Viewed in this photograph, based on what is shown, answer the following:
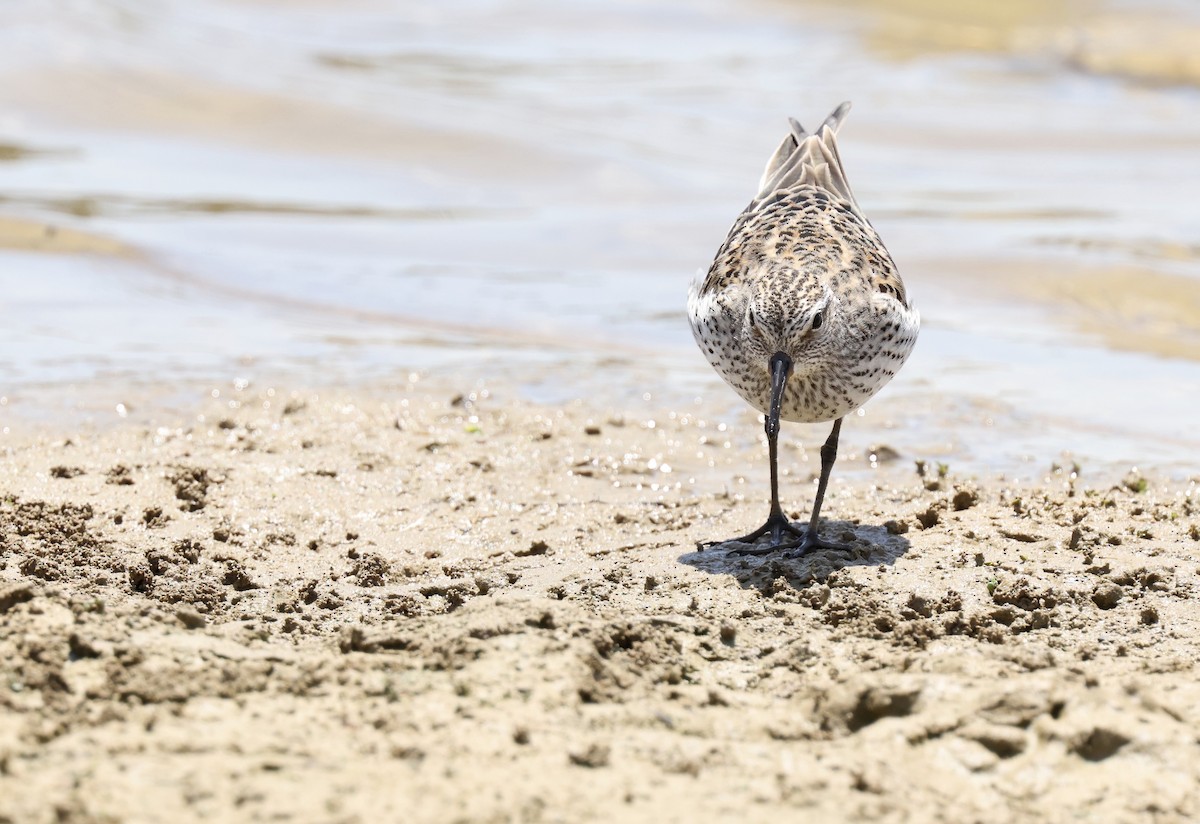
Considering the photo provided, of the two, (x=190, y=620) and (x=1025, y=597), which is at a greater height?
(x=1025, y=597)

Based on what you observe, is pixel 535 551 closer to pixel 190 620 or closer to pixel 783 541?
pixel 783 541

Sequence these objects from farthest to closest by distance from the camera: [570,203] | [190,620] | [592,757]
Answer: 1. [570,203]
2. [190,620]
3. [592,757]

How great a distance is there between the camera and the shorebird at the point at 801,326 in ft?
20.7

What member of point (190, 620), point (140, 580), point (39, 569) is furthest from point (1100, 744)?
point (39, 569)

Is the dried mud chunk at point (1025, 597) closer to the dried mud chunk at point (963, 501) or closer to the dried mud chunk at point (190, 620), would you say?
the dried mud chunk at point (963, 501)

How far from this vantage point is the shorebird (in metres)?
6.32

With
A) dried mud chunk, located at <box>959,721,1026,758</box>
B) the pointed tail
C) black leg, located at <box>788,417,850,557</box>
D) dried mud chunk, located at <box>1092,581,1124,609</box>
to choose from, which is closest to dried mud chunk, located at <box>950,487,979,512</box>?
black leg, located at <box>788,417,850,557</box>

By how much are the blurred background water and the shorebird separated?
1.70 m

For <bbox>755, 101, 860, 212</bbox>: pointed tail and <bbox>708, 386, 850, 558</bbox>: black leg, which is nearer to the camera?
<bbox>708, 386, 850, 558</bbox>: black leg

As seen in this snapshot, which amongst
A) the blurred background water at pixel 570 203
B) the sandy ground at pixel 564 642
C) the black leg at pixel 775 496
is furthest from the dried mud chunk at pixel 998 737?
the blurred background water at pixel 570 203

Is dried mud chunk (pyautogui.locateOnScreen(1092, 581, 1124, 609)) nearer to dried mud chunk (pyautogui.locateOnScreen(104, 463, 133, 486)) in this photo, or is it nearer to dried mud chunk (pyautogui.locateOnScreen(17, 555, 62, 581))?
dried mud chunk (pyautogui.locateOnScreen(17, 555, 62, 581))

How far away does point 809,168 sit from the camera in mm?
8219

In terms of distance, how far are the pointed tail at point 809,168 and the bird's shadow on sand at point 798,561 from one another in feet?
7.73

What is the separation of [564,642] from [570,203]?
1156 centimetres
